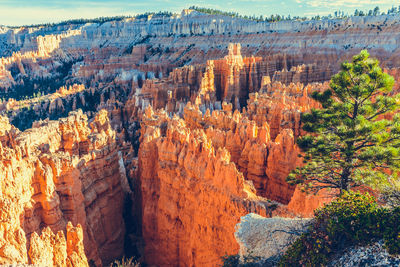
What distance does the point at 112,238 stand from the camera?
674 inches

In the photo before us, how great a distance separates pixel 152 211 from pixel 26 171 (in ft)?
23.3

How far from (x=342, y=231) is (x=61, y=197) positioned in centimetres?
1180

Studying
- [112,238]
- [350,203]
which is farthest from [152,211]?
[350,203]

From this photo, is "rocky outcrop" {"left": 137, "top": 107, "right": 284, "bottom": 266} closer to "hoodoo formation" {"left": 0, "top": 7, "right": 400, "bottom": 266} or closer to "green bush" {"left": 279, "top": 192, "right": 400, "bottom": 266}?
"hoodoo formation" {"left": 0, "top": 7, "right": 400, "bottom": 266}

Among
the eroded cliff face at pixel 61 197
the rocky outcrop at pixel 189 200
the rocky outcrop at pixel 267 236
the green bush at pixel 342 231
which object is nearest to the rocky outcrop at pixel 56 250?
the eroded cliff face at pixel 61 197

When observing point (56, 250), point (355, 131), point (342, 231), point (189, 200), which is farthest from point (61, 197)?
point (355, 131)

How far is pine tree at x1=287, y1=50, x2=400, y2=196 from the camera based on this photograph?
11000mm

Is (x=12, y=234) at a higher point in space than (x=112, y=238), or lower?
higher

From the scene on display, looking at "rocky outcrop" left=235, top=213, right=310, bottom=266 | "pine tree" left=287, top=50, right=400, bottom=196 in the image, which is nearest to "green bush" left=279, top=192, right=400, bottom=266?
"rocky outcrop" left=235, top=213, right=310, bottom=266

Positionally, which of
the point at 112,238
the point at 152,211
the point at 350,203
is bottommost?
the point at 112,238

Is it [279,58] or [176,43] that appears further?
[176,43]

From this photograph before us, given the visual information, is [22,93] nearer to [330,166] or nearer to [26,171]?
[26,171]

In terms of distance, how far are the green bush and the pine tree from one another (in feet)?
12.2

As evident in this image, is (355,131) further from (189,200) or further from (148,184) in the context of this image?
(148,184)
